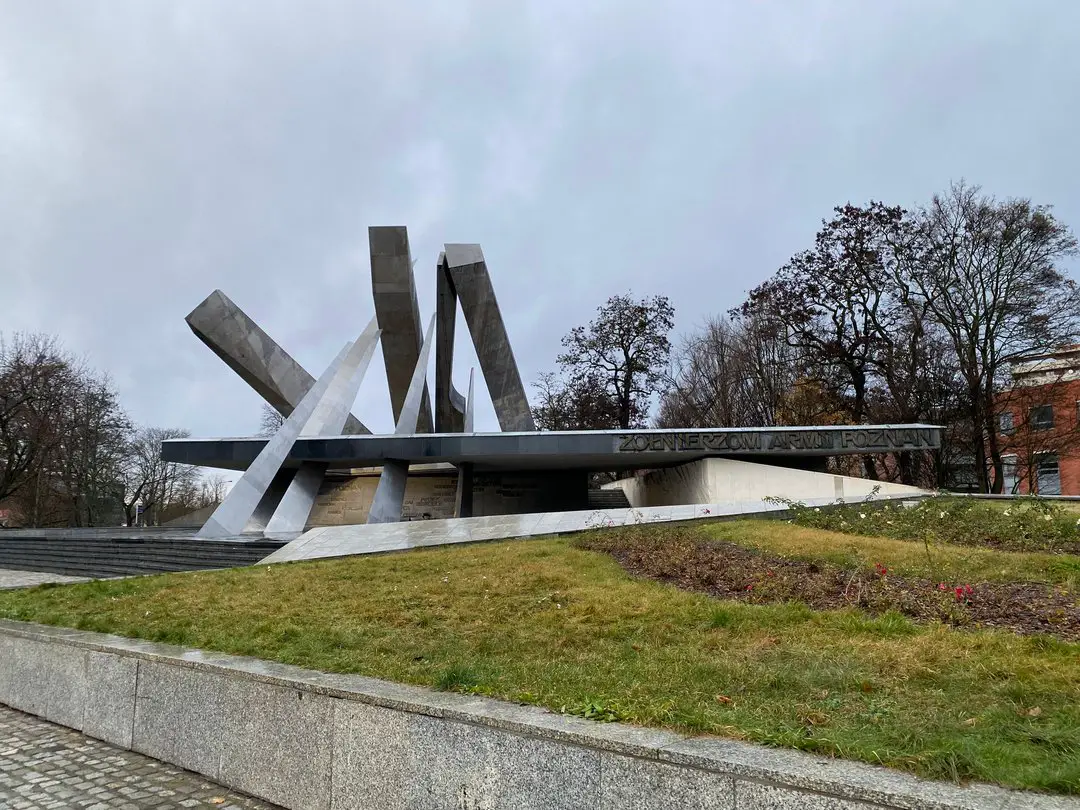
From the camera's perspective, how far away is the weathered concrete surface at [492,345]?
2462 cm

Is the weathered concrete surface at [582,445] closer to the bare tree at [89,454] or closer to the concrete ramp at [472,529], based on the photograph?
the concrete ramp at [472,529]

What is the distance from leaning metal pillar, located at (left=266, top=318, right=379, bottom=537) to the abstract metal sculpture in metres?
0.03

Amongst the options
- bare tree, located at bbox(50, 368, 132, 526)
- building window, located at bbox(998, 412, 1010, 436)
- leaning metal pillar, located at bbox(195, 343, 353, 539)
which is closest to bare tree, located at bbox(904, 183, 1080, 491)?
building window, located at bbox(998, 412, 1010, 436)

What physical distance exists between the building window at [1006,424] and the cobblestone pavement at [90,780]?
26.2m

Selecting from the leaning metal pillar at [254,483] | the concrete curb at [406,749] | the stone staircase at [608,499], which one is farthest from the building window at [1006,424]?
the concrete curb at [406,749]

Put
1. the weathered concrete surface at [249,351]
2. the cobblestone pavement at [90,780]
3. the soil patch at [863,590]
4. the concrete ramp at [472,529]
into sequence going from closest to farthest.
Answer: the cobblestone pavement at [90,780] → the soil patch at [863,590] → the concrete ramp at [472,529] → the weathered concrete surface at [249,351]

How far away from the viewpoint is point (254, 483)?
17.8 meters

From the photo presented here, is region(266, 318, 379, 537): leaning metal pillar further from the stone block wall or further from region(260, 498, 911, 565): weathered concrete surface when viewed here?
the stone block wall

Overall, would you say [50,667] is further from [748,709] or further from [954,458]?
[954,458]

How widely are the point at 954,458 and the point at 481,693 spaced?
2787cm

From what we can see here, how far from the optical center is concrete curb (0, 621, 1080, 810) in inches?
91.7

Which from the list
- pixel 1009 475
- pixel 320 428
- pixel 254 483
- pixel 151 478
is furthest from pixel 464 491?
pixel 151 478

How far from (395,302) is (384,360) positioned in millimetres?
2816

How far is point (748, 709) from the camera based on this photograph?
3176mm
